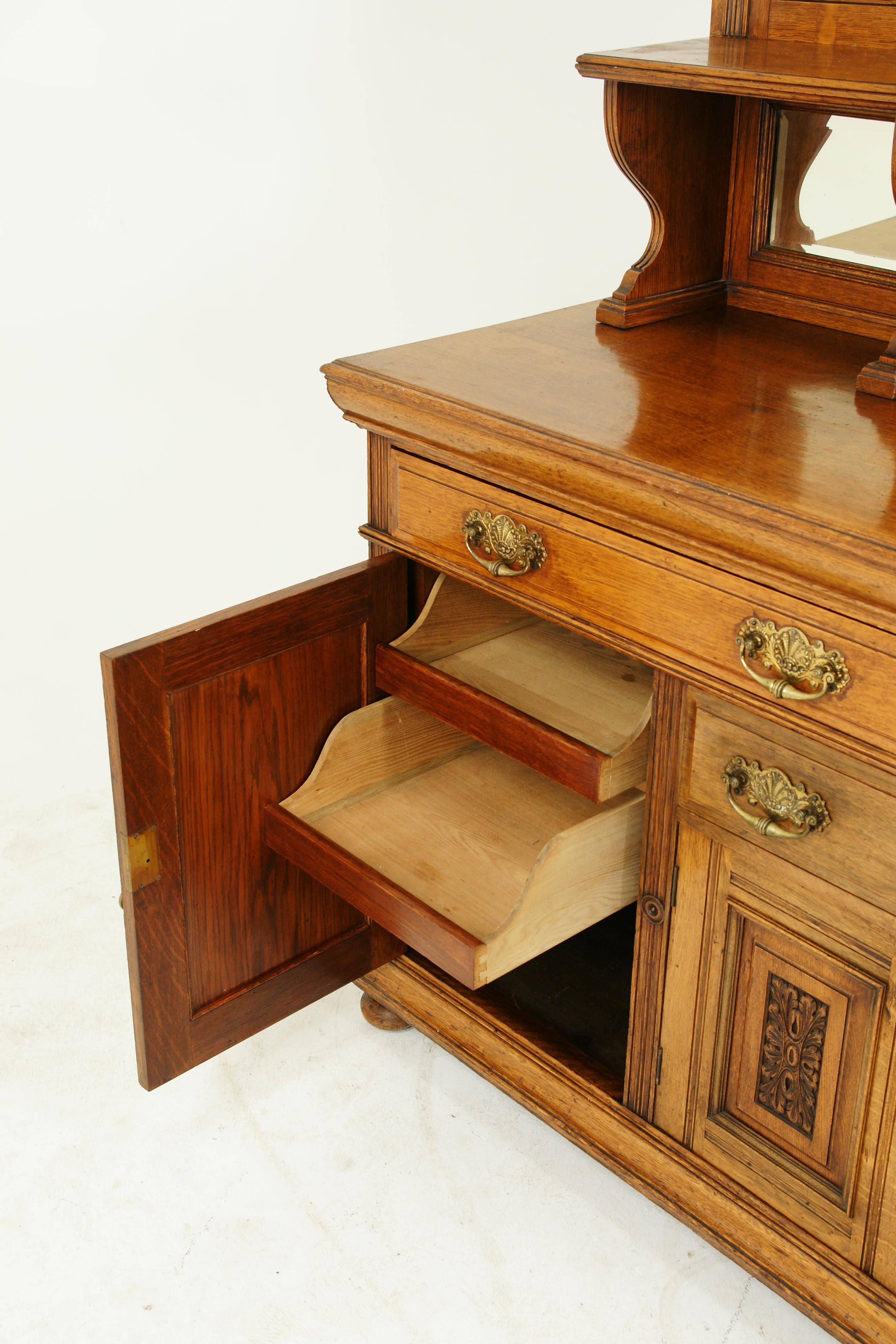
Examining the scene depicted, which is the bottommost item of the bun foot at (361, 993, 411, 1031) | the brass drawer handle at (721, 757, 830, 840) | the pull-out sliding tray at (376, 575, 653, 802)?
→ the bun foot at (361, 993, 411, 1031)

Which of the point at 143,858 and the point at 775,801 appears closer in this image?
the point at 775,801

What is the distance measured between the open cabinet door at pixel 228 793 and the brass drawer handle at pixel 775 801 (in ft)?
1.71

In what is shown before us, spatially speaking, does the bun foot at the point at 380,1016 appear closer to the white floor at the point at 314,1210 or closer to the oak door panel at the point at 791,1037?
the white floor at the point at 314,1210

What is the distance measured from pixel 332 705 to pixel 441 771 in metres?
0.25

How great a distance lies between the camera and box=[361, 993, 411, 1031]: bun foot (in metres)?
2.11

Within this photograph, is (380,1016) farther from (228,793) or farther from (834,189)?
(834,189)

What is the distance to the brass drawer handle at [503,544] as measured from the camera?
5.21ft

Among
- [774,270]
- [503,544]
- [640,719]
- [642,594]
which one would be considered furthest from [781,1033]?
[774,270]

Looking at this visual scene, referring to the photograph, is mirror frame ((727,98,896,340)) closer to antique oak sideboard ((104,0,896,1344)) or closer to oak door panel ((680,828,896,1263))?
antique oak sideboard ((104,0,896,1344))

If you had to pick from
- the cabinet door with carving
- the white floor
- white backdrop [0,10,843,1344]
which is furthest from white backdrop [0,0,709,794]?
the cabinet door with carving

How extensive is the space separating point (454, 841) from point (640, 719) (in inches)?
12.0

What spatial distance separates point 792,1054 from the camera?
5.12 ft

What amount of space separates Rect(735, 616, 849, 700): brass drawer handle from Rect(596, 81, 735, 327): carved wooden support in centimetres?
66

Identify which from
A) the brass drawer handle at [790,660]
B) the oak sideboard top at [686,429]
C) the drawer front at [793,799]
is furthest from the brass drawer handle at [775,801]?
the oak sideboard top at [686,429]
